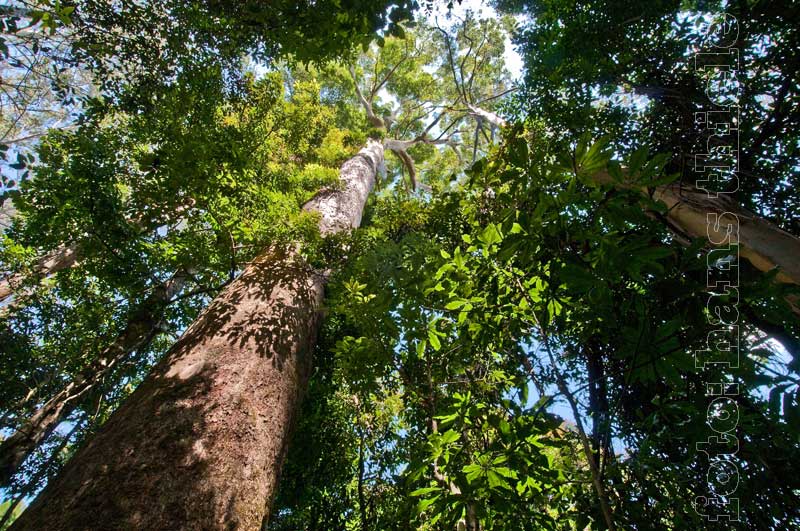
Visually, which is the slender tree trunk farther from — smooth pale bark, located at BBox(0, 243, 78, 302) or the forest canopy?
smooth pale bark, located at BBox(0, 243, 78, 302)

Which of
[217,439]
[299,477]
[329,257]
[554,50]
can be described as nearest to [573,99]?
[554,50]

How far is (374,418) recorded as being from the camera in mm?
3795

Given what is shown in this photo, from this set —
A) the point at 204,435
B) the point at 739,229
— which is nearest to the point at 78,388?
the point at 204,435

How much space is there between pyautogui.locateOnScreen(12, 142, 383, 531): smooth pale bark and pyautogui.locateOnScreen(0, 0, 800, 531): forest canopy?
→ 14 mm

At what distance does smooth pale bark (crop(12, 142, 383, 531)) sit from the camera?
53.5 inches

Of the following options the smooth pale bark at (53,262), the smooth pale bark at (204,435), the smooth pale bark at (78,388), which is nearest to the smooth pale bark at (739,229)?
the smooth pale bark at (204,435)

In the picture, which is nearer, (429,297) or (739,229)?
(429,297)

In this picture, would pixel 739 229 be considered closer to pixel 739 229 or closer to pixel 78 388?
pixel 739 229

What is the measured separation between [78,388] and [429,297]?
4.59 m

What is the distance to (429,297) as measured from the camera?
2.27 meters

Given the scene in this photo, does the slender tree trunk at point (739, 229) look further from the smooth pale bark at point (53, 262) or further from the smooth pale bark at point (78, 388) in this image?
the smooth pale bark at point (53, 262)

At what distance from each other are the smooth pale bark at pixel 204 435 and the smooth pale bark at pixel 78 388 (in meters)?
1.39

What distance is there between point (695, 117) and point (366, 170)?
518cm

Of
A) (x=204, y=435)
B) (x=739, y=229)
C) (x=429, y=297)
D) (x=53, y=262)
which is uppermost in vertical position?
(x=53, y=262)
